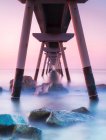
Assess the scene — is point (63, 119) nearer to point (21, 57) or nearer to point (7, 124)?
point (7, 124)

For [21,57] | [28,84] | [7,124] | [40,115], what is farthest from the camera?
[28,84]

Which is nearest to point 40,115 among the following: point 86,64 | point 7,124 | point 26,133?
point 7,124

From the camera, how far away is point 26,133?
526cm

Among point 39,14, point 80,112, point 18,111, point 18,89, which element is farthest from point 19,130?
point 39,14

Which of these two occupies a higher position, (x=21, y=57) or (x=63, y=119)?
(x=21, y=57)

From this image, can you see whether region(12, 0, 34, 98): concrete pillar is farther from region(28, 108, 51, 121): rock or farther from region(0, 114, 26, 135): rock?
region(0, 114, 26, 135): rock

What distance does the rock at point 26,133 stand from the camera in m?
5.21

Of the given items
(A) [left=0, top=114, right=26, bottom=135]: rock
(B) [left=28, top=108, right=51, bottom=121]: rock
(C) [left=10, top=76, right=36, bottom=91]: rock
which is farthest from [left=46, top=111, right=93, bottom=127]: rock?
(C) [left=10, top=76, right=36, bottom=91]: rock

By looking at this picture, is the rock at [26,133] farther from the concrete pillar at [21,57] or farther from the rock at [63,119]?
the concrete pillar at [21,57]

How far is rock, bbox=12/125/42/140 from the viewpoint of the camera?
5211 millimetres

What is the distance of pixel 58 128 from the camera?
6.25 metres

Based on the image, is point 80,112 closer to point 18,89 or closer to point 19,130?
point 19,130

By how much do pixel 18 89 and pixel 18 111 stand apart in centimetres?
189

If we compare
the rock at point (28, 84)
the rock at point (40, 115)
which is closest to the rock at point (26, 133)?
the rock at point (40, 115)
